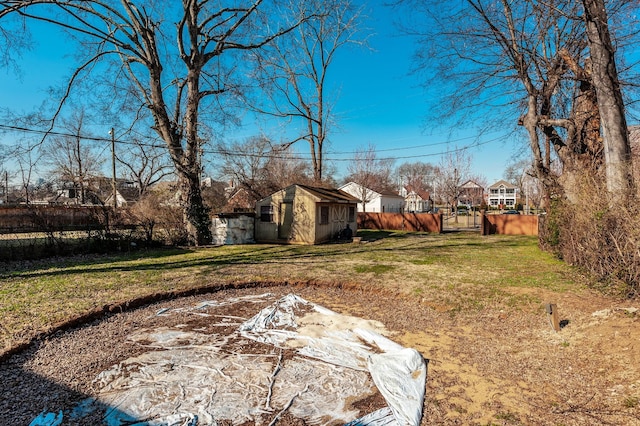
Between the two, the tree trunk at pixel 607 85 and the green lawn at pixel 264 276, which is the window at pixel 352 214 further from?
the tree trunk at pixel 607 85

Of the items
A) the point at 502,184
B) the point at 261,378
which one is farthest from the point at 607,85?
the point at 502,184

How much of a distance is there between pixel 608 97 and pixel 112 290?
10.3 meters

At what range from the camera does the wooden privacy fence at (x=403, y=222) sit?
2088 centimetres

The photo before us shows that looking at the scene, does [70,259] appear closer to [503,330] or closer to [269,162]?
[503,330]

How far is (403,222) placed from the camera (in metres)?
22.0

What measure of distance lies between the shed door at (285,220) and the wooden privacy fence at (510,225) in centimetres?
1071

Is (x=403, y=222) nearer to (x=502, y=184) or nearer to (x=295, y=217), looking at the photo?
(x=295, y=217)

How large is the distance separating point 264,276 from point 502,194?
65.7 metres

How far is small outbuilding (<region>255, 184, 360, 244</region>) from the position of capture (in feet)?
45.5

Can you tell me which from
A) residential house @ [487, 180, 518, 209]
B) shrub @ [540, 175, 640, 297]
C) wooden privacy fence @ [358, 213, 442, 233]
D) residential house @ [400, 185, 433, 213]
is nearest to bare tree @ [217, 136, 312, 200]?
wooden privacy fence @ [358, 213, 442, 233]

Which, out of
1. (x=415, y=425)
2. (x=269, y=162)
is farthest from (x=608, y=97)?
(x=269, y=162)

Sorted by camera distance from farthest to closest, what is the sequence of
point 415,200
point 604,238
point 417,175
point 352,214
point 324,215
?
point 417,175, point 415,200, point 352,214, point 324,215, point 604,238

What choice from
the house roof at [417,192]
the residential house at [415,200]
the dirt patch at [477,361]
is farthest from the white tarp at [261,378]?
the house roof at [417,192]

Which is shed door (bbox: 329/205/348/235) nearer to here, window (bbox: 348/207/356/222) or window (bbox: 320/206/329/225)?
window (bbox: 320/206/329/225)
